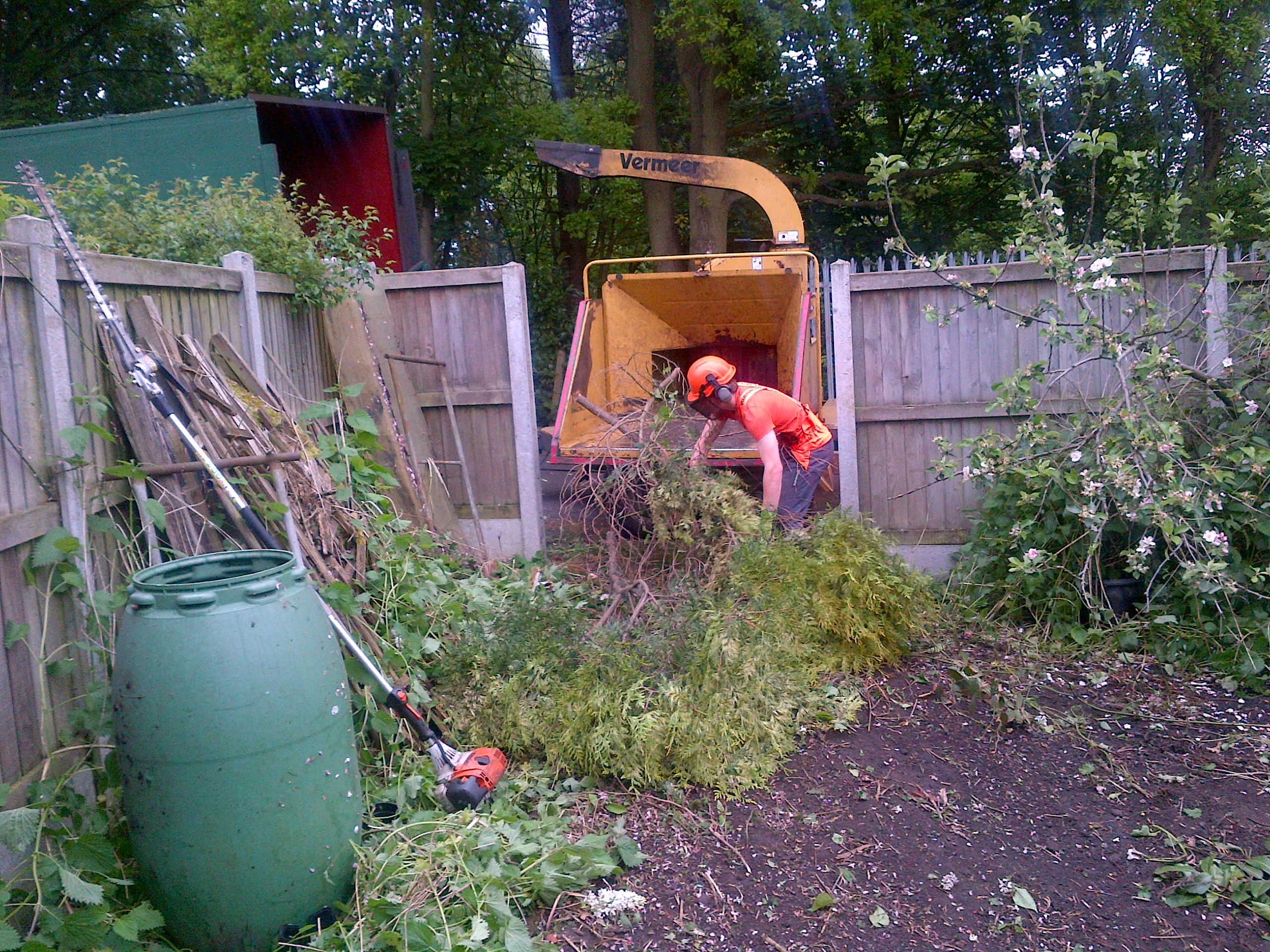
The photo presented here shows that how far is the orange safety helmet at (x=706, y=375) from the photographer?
5.54 m

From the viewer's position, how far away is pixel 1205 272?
527cm

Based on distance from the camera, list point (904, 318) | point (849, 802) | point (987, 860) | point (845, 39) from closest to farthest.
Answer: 1. point (987, 860)
2. point (849, 802)
3. point (904, 318)
4. point (845, 39)

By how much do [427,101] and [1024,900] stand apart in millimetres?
13666

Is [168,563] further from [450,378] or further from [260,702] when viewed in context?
[450,378]

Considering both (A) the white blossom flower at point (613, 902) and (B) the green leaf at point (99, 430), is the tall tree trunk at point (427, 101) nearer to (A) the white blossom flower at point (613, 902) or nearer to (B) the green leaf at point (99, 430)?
(B) the green leaf at point (99, 430)

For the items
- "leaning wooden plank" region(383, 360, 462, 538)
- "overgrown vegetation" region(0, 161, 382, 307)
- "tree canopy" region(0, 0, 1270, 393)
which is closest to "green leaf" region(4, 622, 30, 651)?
"overgrown vegetation" region(0, 161, 382, 307)

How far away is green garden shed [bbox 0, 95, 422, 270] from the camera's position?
8070mm

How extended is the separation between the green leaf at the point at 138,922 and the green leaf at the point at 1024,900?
2421 mm

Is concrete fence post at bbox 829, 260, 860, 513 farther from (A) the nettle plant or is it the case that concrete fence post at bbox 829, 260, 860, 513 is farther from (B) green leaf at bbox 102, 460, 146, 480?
(B) green leaf at bbox 102, 460, 146, 480

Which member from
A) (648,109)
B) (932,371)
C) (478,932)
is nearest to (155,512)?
(478,932)

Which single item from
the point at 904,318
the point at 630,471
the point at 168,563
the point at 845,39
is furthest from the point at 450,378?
the point at 845,39

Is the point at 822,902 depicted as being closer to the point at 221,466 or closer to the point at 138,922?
the point at 138,922

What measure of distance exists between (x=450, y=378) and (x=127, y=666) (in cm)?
411

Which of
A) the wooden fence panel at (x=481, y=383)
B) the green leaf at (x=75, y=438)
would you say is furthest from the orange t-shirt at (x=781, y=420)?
the green leaf at (x=75, y=438)
